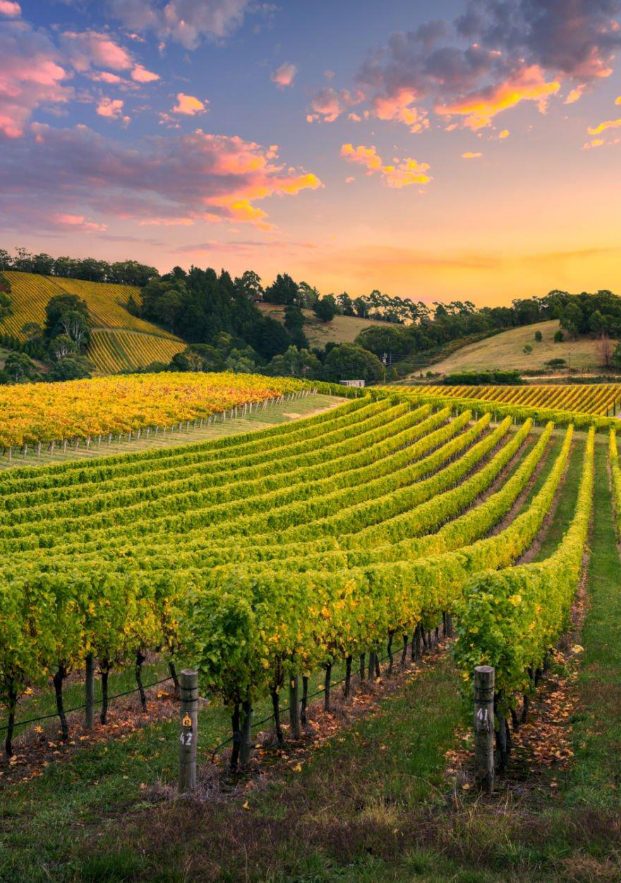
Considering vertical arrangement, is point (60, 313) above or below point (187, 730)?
above

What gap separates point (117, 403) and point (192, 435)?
911cm

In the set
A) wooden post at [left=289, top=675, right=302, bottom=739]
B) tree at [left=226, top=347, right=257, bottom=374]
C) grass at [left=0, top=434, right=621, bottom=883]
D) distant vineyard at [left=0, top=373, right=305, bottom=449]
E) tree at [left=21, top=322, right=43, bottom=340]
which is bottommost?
wooden post at [left=289, top=675, right=302, bottom=739]

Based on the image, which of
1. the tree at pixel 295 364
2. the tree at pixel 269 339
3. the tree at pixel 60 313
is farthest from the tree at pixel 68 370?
the tree at pixel 269 339

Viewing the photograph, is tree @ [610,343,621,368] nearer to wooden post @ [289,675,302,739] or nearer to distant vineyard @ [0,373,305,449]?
distant vineyard @ [0,373,305,449]

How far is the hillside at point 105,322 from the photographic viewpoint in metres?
148

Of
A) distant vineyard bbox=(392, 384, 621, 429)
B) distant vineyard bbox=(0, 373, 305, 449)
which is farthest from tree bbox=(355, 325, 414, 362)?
distant vineyard bbox=(0, 373, 305, 449)

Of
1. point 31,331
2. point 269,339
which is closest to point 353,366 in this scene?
point 269,339

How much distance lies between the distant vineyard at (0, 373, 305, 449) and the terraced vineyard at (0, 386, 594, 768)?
28.3ft

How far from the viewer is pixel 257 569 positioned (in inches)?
731

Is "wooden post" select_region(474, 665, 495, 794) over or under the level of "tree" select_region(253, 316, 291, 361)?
under

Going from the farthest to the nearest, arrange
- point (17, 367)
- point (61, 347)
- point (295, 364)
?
point (295, 364), point (61, 347), point (17, 367)

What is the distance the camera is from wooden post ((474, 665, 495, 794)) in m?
10.5

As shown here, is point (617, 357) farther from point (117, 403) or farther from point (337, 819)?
point (337, 819)

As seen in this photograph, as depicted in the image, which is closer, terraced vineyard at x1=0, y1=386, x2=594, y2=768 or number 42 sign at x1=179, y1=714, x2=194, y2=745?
number 42 sign at x1=179, y1=714, x2=194, y2=745
